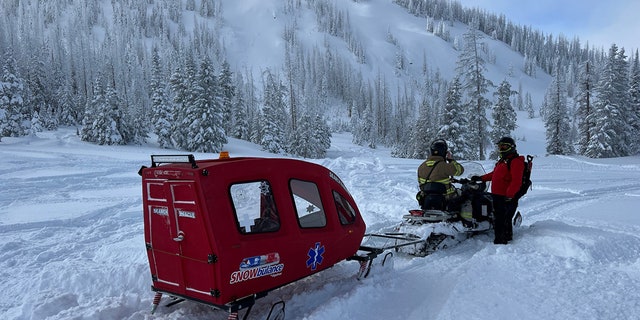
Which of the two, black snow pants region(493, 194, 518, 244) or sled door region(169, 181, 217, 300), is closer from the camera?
sled door region(169, 181, 217, 300)

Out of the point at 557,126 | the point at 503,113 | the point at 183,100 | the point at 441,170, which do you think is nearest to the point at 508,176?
the point at 441,170

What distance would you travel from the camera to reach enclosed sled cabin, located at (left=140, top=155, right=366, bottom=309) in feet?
15.0

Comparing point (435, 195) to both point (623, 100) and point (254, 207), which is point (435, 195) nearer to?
point (254, 207)

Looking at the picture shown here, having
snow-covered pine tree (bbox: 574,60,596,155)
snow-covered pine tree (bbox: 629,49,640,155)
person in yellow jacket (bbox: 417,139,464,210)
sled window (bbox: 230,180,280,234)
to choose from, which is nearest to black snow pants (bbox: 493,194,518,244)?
person in yellow jacket (bbox: 417,139,464,210)

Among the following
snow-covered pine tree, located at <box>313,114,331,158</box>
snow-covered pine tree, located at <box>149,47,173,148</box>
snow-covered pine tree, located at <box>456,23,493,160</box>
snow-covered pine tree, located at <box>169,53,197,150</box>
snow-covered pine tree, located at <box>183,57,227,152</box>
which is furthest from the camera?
snow-covered pine tree, located at <box>313,114,331,158</box>

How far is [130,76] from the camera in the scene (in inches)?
4464

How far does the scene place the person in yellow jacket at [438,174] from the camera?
8.38m

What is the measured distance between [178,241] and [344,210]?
8.35ft

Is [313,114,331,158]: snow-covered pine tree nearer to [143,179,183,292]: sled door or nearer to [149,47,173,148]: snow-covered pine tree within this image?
[149,47,173,148]: snow-covered pine tree

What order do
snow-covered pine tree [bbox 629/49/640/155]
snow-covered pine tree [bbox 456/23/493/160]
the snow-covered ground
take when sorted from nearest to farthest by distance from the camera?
the snow-covered ground, snow-covered pine tree [bbox 456/23/493/160], snow-covered pine tree [bbox 629/49/640/155]

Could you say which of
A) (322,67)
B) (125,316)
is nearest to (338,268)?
(125,316)

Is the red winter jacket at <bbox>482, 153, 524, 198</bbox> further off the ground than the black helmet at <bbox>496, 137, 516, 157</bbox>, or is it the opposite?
the black helmet at <bbox>496, 137, 516, 157</bbox>

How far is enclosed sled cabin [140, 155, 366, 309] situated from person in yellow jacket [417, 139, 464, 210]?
357cm

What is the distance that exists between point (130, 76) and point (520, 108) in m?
142
